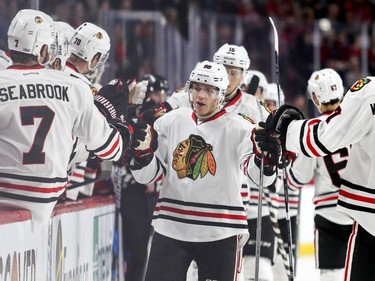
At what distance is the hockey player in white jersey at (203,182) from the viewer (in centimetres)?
411

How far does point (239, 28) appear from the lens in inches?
329

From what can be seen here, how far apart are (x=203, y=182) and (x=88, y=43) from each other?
2.82 ft

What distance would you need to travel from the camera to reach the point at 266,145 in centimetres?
395

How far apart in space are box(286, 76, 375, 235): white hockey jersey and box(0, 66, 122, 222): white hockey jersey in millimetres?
828

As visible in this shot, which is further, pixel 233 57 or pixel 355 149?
pixel 233 57

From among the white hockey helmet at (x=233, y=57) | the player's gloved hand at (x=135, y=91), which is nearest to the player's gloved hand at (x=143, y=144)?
the player's gloved hand at (x=135, y=91)

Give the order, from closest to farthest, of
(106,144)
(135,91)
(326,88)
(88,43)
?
(106,144) → (88,43) → (135,91) → (326,88)

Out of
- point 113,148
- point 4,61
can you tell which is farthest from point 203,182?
point 4,61

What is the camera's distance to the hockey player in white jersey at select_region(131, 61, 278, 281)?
4.11 m

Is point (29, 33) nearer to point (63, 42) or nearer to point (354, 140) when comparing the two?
point (63, 42)

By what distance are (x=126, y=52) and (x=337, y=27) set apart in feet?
13.4

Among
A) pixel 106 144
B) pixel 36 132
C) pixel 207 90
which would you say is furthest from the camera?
pixel 207 90

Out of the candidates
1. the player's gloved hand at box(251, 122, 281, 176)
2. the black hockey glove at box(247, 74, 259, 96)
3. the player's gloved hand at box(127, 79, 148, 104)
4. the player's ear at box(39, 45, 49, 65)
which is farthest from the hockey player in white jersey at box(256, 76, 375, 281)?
the black hockey glove at box(247, 74, 259, 96)

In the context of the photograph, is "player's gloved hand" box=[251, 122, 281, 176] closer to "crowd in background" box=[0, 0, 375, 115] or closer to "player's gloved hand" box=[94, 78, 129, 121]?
"player's gloved hand" box=[94, 78, 129, 121]
